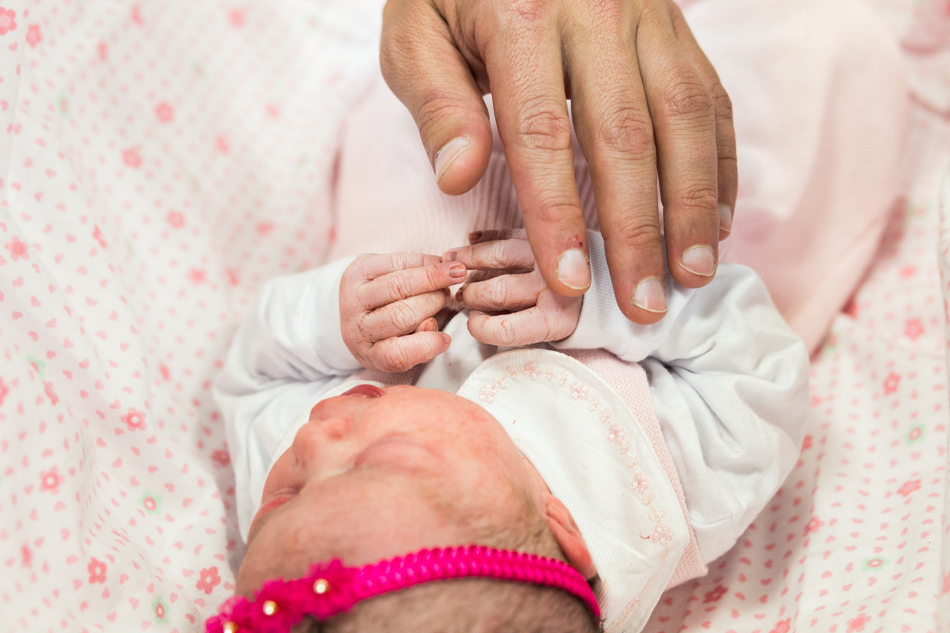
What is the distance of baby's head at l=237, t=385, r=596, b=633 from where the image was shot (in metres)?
0.75

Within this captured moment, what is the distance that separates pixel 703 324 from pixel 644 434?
0.20 m

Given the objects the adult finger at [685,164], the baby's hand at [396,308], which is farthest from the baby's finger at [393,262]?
the adult finger at [685,164]

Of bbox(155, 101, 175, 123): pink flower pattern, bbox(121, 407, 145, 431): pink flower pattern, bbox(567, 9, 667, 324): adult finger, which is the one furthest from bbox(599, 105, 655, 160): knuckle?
bbox(155, 101, 175, 123): pink flower pattern

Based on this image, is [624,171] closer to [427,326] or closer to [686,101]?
[686,101]

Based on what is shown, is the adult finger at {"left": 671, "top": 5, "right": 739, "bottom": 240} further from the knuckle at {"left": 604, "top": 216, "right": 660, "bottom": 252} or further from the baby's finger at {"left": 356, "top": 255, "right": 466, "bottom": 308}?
the baby's finger at {"left": 356, "top": 255, "right": 466, "bottom": 308}

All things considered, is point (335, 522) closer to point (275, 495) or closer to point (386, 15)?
point (275, 495)

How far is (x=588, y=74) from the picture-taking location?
91 centimetres

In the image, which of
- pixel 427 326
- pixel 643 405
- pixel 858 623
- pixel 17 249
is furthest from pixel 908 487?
pixel 17 249

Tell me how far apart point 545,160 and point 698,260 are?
0.75 ft

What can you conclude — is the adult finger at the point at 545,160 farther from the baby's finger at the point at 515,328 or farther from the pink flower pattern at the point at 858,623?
the pink flower pattern at the point at 858,623

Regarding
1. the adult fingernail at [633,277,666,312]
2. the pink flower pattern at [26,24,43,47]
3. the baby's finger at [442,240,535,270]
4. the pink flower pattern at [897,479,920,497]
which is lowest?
the pink flower pattern at [897,479,920,497]

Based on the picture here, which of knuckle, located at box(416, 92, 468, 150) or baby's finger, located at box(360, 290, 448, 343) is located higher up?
knuckle, located at box(416, 92, 468, 150)

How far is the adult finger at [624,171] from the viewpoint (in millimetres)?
869

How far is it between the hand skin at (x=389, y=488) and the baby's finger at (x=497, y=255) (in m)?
0.20
